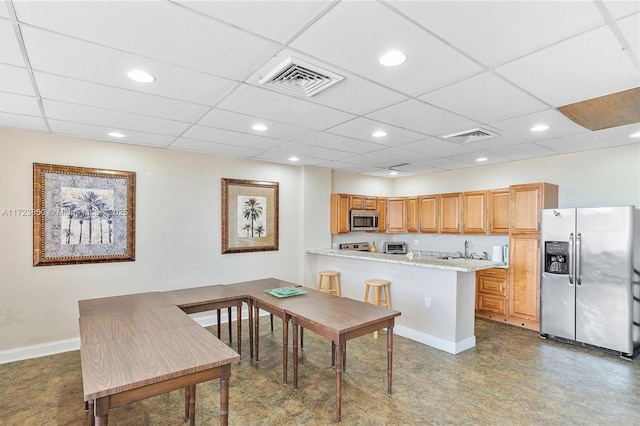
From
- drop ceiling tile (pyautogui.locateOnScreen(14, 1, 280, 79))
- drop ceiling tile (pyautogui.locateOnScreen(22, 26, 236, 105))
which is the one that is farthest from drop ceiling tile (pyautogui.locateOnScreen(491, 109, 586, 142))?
drop ceiling tile (pyautogui.locateOnScreen(22, 26, 236, 105))

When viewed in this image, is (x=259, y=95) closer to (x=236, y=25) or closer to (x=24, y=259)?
(x=236, y=25)

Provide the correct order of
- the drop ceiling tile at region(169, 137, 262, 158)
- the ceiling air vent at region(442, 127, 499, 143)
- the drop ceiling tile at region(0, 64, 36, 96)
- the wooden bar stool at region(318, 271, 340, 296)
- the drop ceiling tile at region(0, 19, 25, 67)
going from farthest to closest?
1. the wooden bar stool at region(318, 271, 340, 296)
2. the drop ceiling tile at region(169, 137, 262, 158)
3. the ceiling air vent at region(442, 127, 499, 143)
4. the drop ceiling tile at region(0, 64, 36, 96)
5. the drop ceiling tile at region(0, 19, 25, 67)

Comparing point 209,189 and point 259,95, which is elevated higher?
point 259,95

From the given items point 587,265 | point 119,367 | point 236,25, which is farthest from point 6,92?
point 587,265

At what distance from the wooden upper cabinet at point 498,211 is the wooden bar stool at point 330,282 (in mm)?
2652

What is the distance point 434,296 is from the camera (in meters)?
4.13

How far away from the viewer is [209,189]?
490 cm

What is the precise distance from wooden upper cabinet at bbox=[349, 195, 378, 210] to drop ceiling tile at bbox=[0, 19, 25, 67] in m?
4.97

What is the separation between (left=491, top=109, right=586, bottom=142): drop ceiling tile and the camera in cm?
302

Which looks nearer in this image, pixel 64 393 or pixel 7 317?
pixel 64 393

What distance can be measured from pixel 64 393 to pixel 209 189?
2.86 metres

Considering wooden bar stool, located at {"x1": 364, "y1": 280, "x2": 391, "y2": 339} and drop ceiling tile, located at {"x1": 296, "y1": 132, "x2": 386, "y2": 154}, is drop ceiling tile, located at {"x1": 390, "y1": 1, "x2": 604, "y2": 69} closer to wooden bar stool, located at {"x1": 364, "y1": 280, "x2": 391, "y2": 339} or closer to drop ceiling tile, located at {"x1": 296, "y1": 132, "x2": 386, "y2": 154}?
drop ceiling tile, located at {"x1": 296, "y1": 132, "x2": 386, "y2": 154}

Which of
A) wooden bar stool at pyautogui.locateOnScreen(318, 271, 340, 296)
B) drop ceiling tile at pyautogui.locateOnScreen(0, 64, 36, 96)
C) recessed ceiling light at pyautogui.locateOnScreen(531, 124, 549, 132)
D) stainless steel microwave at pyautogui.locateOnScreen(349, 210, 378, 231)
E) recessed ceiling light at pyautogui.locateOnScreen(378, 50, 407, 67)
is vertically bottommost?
wooden bar stool at pyautogui.locateOnScreen(318, 271, 340, 296)

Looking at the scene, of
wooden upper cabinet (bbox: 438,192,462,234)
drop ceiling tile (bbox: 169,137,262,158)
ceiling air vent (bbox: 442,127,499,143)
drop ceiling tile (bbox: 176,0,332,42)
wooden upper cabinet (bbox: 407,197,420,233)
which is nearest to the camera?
drop ceiling tile (bbox: 176,0,332,42)
